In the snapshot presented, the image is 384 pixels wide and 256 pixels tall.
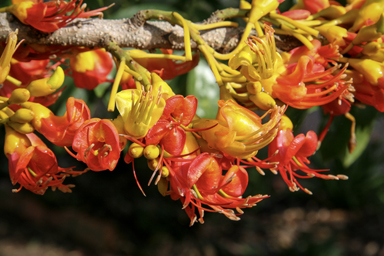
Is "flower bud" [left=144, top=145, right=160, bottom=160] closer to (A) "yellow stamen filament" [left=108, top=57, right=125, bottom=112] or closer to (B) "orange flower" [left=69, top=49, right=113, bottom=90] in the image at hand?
(A) "yellow stamen filament" [left=108, top=57, right=125, bottom=112]

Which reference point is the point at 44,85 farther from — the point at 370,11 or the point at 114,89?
the point at 370,11

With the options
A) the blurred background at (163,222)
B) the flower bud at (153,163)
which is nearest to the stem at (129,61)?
the flower bud at (153,163)

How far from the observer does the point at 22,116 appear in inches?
20.7

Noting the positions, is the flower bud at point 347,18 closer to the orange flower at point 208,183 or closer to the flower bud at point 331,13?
the flower bud at point 331,13

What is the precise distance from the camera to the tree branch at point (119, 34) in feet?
2.01

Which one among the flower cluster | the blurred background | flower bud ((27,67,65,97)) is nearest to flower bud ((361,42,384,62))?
the flower cluster

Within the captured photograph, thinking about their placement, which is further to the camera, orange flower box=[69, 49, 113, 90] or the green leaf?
the green leaf

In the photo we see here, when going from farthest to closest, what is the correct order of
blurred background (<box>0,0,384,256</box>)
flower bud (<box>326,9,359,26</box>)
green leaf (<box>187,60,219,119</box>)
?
1. blurred background (<box>0,0,384,256</box>)
2. green leaf (<box>187,60,219,119</box>)
3. flower bud (<box>326,9,359,26</box>)

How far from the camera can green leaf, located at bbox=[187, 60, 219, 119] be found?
98 cm

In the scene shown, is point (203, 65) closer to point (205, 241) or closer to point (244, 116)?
point (244, 116)

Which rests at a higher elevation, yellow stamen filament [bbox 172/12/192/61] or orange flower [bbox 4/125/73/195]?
yellow stamen filament [bbox 172/12/192/61]

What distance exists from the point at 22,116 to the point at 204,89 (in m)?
0.58

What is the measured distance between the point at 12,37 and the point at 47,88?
0.08 m

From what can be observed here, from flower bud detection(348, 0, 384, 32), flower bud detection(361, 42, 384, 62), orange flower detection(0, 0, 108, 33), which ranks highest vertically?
orange flower detection(0, 0, 108, 33)
